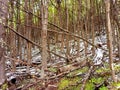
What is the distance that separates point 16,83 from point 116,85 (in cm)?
277

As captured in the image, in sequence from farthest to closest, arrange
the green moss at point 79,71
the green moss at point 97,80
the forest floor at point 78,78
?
the green moss at point 79,71 → the green moss at point 97,80 → the forest floor at point 78,78

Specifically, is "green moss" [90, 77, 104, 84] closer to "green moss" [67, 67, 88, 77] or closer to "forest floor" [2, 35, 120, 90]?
"forest floor" [2, 35, 120, 90]

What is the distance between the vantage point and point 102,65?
6094 mm

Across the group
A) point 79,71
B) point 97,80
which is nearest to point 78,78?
point 79,71

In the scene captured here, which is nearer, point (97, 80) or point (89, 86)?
point (89, 86)

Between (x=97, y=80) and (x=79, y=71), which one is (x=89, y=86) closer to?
(x=97, y=80)

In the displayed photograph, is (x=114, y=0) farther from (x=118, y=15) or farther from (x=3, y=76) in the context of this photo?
(x=3, y=76)

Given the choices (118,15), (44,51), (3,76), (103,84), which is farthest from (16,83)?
(118,15)

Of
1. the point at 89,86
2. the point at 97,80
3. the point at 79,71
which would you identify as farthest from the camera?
the point at 79,71

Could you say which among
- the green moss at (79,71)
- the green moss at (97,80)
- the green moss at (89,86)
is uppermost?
the green moss at (79,71)

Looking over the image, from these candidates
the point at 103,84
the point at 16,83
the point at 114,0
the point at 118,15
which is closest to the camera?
the point at 103,84

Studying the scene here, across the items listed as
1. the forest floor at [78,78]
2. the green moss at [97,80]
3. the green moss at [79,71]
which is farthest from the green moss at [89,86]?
the green moss at [79,71]

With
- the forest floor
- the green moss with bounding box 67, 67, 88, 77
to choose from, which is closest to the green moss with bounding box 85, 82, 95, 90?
the forest floor

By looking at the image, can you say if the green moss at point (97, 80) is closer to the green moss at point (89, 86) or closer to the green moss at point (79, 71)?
the green moss at point (89, 86)
